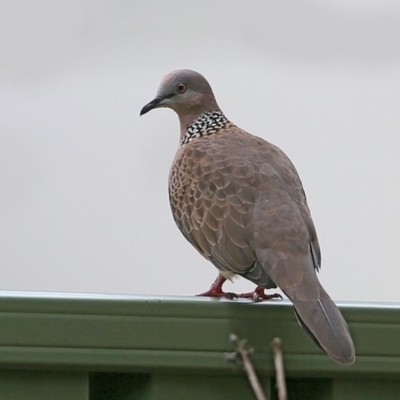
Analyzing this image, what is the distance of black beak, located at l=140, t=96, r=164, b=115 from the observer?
4016mm

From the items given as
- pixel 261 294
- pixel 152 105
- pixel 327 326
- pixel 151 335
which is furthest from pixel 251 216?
pixel 152 105

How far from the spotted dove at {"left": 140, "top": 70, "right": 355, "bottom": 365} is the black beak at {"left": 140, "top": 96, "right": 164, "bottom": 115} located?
29cm

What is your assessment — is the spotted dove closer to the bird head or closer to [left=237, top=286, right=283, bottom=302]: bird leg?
[left=237, top=286, right=283, bottom=302]: bird leg

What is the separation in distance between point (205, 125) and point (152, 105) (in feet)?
1.05

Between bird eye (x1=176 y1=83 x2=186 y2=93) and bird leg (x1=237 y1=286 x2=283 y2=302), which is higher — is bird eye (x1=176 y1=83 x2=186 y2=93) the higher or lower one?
the higher one

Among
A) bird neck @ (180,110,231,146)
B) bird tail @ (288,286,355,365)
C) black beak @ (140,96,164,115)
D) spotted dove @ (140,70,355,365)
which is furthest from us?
black beak @ (140,96,164,115)

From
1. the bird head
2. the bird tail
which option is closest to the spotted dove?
the bird tail

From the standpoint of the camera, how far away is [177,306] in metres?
1.74

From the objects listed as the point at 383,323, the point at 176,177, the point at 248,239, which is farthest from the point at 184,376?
the point at 176,177

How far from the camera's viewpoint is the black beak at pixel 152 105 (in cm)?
402

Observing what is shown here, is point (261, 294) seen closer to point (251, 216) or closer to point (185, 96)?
point (251, 216)

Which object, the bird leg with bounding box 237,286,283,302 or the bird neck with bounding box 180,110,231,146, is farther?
the bird neck with bounding box 180,110,231,146

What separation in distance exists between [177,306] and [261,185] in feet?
4.10

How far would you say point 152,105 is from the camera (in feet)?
13.4
